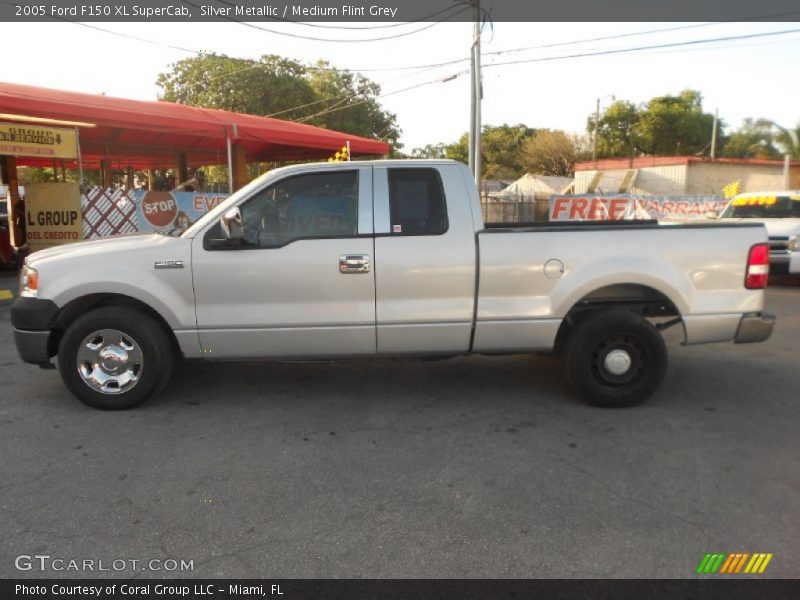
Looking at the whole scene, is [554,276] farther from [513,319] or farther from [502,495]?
[502,495]

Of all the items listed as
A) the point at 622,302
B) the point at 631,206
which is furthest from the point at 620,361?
the point at 631,206

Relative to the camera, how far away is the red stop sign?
12492 mm

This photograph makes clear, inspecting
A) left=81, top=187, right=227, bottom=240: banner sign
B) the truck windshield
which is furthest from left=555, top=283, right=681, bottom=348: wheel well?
left=81, top=187, right=227, bottom=240: banner sign

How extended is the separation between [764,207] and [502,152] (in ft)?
175

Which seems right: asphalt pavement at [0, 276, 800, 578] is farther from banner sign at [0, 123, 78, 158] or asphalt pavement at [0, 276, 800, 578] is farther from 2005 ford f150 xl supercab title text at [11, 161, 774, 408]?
banner sign at [0, 123, 78, 158]

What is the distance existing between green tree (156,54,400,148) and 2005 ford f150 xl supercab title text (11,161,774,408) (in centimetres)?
2966

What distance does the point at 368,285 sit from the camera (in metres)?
4.49

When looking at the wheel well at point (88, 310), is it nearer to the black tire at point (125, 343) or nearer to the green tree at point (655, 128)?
the black tire at point (125, 343)

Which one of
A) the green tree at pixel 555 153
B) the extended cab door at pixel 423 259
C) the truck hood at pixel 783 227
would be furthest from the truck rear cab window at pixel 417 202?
the green tree at pixel 555 153

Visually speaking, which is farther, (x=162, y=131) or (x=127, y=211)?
(x=162, y=131)

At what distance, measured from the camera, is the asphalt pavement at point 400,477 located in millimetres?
2777

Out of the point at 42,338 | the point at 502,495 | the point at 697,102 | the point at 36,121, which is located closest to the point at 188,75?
the point at 36,121

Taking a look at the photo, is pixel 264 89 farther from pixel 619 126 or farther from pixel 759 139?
pixel 619 126

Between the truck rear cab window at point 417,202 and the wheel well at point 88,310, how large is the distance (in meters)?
1.92
